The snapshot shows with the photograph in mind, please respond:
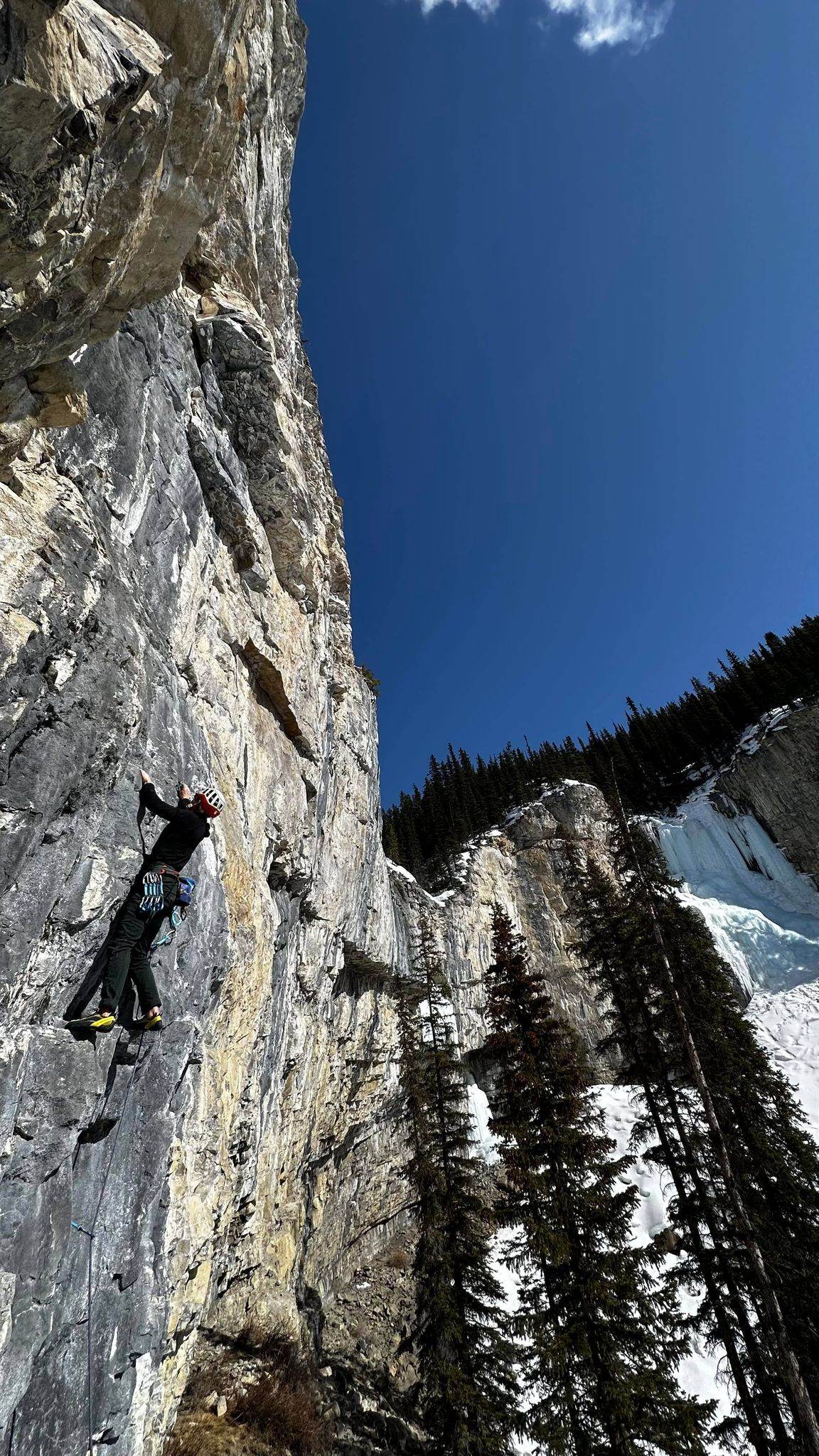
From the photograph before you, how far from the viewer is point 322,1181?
56.9 feet

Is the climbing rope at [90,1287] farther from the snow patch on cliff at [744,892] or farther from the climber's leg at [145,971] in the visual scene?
the snow patch on cliff at [744,892]

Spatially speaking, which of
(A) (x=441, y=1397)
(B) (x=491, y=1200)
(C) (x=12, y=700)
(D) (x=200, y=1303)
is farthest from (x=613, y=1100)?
(C) (x=12, y=700)

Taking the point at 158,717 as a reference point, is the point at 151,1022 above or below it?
below

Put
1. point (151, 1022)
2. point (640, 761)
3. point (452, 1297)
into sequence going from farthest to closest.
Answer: point (640, 761), point (452, 1297), point (151, 1022)

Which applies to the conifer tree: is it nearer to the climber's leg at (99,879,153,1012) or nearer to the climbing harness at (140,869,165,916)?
the climbing harness at (140,869,165,916)

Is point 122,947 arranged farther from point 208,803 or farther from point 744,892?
point 744,892

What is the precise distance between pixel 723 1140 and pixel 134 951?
11.0 meters

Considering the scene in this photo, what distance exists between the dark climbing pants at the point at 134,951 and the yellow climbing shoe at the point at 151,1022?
0.33 ft

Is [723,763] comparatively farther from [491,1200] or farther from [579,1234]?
[579,1234]

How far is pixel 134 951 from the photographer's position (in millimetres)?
6129

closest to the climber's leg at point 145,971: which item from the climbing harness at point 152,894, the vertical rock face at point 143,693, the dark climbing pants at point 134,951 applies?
the dark climbing pants at point 134,951

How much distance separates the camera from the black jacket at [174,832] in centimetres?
662

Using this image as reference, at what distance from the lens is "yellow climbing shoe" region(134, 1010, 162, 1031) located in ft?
19.3

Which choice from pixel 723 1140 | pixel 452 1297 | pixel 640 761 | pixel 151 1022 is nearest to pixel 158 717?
pixel 151 1022
